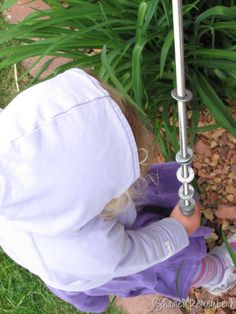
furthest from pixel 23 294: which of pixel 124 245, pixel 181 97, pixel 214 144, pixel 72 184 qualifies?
pixel 181 97

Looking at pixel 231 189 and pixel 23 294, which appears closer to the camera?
pixel 231 189

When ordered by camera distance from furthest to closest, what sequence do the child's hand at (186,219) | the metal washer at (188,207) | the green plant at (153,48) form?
the green plant at (153,48) → the child's hand at (186,219) → the metal washer at (188,207)

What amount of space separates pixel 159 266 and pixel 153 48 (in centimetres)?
59

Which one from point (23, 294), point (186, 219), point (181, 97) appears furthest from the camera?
point (23, 294)

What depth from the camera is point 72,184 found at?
3.01ft

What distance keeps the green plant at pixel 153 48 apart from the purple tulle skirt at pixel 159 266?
129mm

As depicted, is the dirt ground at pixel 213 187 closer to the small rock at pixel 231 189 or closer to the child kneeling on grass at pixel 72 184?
the small rock at pixel 231 189

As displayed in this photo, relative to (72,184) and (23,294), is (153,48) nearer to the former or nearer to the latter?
(72,184)

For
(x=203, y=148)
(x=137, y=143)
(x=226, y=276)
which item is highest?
(x=137, y=143)

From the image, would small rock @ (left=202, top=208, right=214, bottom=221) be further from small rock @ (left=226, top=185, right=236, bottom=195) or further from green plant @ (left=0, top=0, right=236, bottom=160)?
green plant @ (left=0, top=0, right=236, bottom=160)

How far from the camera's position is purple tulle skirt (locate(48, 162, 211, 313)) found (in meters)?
1.33

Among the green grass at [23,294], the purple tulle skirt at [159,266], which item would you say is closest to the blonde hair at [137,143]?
the purple tulle skirt at [159,266]

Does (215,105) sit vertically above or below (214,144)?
above

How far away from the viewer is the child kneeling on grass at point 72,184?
905mm
